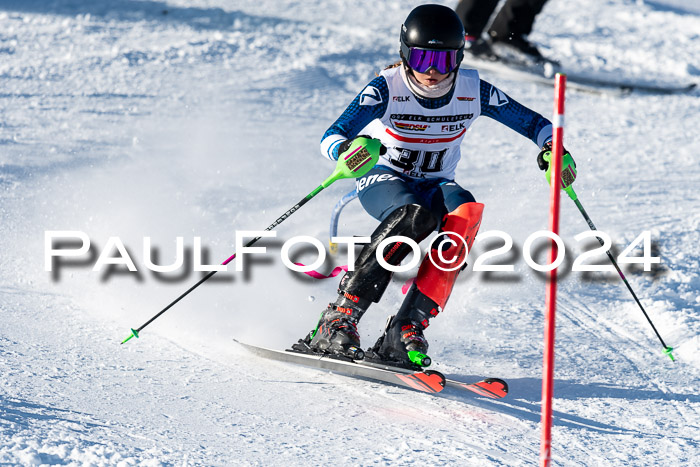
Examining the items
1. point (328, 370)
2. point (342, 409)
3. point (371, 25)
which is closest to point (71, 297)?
point (328, 370)

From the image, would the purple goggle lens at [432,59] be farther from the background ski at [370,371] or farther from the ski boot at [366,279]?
the background ski at [370,371]

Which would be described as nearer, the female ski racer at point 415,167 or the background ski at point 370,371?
the background ski at point 370,371

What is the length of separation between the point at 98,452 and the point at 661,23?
10.6 meters

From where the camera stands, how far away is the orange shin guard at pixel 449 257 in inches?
155

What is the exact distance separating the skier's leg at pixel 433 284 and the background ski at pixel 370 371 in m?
0.10

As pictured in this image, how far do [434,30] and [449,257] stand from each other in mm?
1004

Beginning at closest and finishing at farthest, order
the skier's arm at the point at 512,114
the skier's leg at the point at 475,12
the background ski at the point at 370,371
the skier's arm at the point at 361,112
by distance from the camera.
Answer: the background ski at the point at 370,371 < the skier's arm at the point at 361,112 < the skier's arm at the point at 512,114 < the skier's leg at the point at 475,12

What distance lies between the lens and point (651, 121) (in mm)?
8492

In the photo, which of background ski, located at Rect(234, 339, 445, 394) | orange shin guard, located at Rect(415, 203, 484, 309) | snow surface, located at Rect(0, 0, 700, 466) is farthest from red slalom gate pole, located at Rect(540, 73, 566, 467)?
orange shin guard, located at Rect(415, 203, 484, 309)

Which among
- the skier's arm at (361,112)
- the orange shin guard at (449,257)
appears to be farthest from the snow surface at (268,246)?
the skier's arm at (361,112)

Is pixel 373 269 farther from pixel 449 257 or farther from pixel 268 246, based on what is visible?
pixel 268 246

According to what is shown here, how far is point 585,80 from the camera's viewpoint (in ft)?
30.6

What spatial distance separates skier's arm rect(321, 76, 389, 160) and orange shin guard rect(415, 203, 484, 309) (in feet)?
1.91

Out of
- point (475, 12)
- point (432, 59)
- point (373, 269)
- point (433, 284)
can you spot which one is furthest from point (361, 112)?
point (475, 12)
